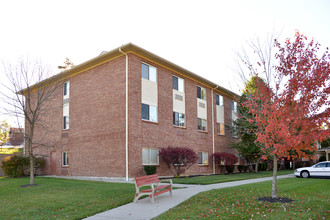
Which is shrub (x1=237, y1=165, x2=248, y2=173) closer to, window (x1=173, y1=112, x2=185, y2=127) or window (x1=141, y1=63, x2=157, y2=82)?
window (x1=173, y1=112, x2=185, y2=127)

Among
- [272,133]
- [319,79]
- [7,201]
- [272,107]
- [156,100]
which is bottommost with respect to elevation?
[7,201]

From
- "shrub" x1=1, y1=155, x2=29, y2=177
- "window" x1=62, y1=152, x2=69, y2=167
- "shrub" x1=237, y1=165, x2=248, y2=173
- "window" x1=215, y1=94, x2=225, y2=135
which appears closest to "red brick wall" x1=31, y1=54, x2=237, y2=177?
"window" x1=62, y1=152, x2=69, y2=167

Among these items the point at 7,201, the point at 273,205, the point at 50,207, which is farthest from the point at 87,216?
the point at 273,205

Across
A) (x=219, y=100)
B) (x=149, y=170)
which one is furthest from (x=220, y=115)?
(x=149, y=170)

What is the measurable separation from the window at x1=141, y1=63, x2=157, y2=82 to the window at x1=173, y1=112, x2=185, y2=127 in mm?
3432

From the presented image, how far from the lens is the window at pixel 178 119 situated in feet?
77.8

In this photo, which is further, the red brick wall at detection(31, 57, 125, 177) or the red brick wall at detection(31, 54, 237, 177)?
the red brick wall at detection(31, 57, 125, 177)

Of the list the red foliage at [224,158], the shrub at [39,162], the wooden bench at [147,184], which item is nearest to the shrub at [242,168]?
the red foliage at [224,158]

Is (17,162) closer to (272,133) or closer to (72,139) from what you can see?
(72,139)

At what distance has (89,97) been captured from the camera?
22.5 m

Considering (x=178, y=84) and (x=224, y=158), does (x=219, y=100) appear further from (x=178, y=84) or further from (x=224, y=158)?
(x=178, y=84)

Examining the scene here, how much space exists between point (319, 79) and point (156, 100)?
14020 mm

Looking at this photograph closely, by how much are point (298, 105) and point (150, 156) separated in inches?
516

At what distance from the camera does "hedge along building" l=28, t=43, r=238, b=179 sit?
19.9m
